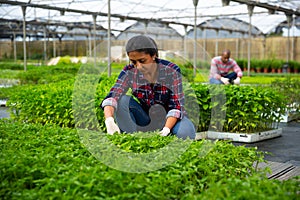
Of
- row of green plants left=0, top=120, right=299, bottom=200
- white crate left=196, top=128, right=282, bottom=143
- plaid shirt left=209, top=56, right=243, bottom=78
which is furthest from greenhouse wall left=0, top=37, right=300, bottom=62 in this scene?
row of green plants left=0, top=120, right=299, bottom=200

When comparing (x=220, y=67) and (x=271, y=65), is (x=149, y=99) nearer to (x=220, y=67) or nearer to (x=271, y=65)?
(x=220, y=67)

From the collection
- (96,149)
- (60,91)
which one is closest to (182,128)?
(96,149)

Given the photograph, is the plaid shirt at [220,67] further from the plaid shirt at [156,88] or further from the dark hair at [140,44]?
the dark hair at [140,44]

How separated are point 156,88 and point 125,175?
2.09 metres

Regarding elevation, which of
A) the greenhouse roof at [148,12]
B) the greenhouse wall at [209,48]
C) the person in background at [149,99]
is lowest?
the person in background at [149,99]

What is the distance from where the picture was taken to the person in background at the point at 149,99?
14.8ft

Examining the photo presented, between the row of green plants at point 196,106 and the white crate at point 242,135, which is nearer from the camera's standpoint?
the row of green plants at point 196,106

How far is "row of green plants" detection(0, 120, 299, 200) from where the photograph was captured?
8.19 feet

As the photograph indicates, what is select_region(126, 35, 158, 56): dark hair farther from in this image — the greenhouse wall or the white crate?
the greenhouse wall

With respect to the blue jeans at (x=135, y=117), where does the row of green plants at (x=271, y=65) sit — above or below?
above

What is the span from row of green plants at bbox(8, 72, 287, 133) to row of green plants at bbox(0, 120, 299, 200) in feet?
9.29

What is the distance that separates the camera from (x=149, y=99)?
4.85 m

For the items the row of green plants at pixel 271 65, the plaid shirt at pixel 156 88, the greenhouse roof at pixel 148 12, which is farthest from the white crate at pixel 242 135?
the row of green plants at pixel 271 65

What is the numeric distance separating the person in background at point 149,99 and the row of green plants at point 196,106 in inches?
65.3
